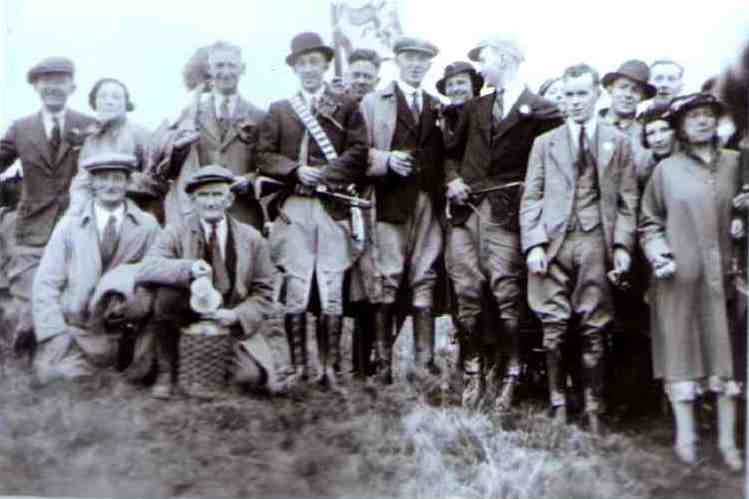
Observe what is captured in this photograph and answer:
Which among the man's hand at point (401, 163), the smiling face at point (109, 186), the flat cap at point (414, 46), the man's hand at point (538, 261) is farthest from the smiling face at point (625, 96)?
the smiling face at point (109, 186)

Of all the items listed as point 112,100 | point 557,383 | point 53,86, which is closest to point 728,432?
point 557,383

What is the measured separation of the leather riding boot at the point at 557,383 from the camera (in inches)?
261

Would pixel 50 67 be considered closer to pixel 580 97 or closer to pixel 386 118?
pixel 386 118

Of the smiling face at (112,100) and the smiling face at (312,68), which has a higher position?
the smiling face at (312,68)

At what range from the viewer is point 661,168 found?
674cm

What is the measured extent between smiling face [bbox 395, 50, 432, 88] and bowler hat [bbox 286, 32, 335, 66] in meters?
0.43

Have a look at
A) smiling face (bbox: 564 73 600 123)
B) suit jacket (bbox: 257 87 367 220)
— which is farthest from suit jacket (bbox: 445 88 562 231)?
suit jacket (bbox: 257 87 367 220)

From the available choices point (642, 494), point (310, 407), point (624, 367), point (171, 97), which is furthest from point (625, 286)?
point (171, 97)

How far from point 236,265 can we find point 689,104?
280 centimetres

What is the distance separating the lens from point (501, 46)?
6.98 metres

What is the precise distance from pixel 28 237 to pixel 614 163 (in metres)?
3.62

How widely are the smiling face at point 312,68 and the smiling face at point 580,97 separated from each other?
1.46m

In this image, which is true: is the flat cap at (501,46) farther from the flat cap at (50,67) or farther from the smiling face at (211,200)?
the flat cap at (50,67)

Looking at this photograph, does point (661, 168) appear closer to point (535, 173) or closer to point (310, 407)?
point (535, 173)
